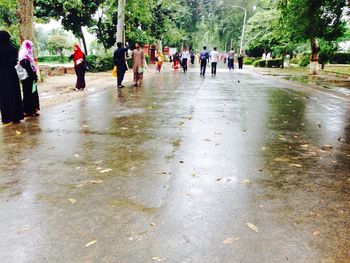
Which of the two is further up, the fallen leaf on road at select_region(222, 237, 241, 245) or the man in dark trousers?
the man in dark trousers

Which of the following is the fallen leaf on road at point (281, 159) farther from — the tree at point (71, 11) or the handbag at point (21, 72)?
the tree at point (71, 11)

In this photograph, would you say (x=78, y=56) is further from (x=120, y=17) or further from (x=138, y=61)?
(x=120, y=17)

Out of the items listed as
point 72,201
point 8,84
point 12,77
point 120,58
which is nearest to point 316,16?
Answer: point 120,58

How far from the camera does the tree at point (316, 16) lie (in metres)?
23.6

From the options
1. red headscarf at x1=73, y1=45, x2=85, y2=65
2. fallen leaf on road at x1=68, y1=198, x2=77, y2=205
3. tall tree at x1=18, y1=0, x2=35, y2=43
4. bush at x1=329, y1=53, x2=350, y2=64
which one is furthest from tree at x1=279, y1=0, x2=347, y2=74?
bush at x1=329, y1=53, x2=350, y2=64

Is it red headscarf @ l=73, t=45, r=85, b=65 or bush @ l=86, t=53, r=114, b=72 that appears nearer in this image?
red headscarf @ l=73, t=45, r=85, b=65

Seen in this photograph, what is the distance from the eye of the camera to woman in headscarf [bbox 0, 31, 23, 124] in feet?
27.6

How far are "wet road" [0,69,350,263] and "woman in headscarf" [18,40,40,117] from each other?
28.4 inches

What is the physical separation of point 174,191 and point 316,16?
2273 cm

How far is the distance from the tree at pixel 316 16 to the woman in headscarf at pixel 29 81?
1896 centimetres

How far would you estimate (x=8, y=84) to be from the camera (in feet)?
28.2

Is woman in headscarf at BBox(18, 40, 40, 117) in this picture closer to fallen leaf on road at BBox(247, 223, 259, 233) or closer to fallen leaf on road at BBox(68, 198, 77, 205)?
fallen leaf on road at BBox(68, 198, 77, 205)

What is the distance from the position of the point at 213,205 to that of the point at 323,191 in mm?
1418

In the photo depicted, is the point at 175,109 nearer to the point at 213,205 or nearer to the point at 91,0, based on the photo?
the point at 213,205
